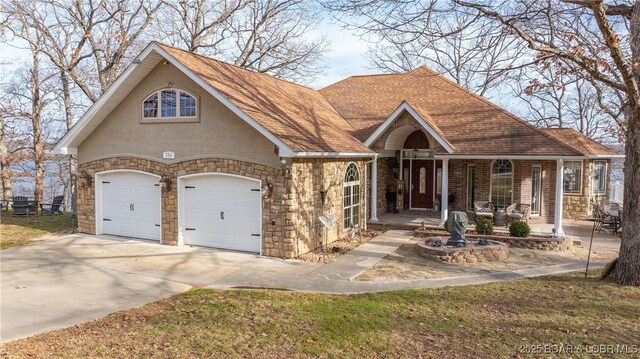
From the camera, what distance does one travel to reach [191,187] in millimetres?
13180

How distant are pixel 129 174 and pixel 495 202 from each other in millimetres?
12996

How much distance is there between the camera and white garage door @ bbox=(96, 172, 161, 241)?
13.9m

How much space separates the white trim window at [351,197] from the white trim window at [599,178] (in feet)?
38.2

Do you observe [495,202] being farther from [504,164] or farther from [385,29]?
[385,29]

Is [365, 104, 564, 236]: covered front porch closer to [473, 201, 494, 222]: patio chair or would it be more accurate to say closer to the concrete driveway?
[473, 201, 494, 222]: patio chair

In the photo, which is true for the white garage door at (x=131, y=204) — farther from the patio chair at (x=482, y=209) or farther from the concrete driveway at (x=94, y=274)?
the patio chair at (x=482, y=209)

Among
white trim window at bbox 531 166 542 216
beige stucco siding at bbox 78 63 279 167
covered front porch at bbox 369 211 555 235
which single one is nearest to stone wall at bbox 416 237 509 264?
covered front porch at bbox 369 211 555 235

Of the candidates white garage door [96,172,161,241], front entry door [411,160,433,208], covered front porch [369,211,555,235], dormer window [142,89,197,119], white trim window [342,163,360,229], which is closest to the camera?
dormer window [142,89,197,119]

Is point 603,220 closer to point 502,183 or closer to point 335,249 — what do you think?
point 502,183

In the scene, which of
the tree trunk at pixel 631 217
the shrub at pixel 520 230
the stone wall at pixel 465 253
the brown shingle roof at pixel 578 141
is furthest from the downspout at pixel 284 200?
the brown shingle roof at pixel 578 141

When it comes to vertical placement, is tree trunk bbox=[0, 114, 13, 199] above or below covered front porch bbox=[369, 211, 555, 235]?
above

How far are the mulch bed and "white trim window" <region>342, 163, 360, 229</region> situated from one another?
2.00 feet

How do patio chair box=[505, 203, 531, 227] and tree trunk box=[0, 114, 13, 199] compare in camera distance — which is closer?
patio chair box=[505, 203, 531, 227]

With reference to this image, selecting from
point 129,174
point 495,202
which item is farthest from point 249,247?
point 495,202
